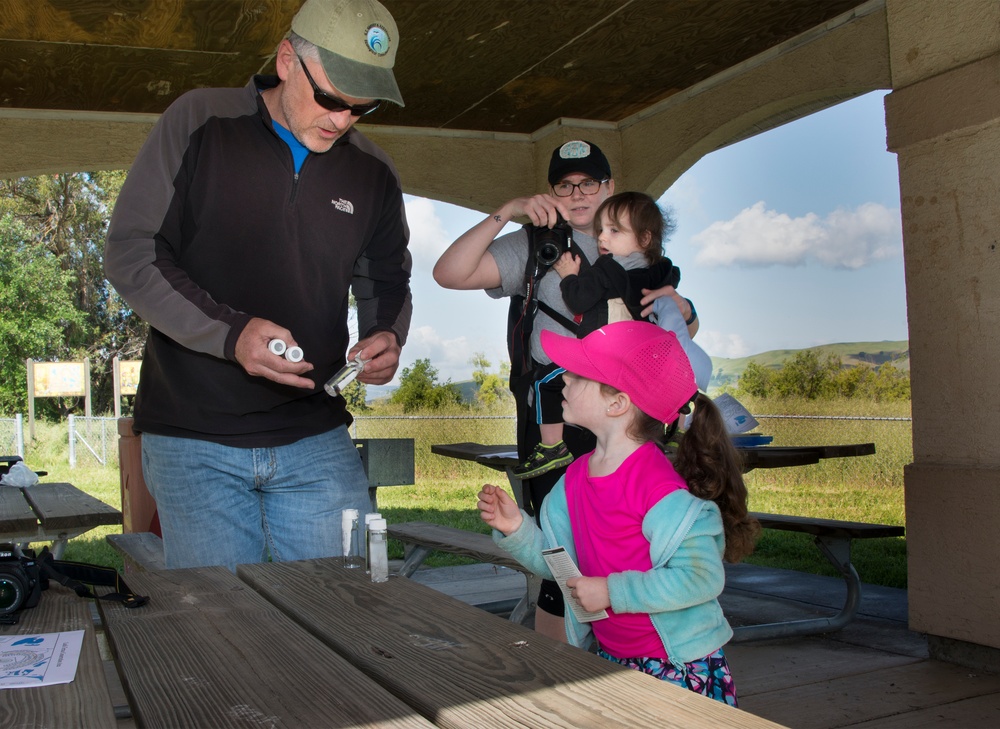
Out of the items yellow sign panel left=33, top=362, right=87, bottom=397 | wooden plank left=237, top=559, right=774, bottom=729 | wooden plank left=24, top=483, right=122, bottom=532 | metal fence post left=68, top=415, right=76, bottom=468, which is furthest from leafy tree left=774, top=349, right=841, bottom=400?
yellow sign panel left=33, top=362, right=87, bottom=397

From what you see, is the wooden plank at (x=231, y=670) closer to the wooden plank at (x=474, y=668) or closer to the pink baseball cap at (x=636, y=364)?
the wooden plank at (x=474, y=668)

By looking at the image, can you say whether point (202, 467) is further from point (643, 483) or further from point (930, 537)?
point (930, 537)

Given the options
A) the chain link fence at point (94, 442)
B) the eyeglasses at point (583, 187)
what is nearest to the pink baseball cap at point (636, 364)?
the eyeglasses at point (583, 187)

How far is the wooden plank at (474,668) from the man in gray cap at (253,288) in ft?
1.52

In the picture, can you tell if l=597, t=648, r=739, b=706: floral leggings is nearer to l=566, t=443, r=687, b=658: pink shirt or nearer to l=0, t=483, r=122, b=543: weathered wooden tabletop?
l=566, t=443, r=687, b=658: pink shirt

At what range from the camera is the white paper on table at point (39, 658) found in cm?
133

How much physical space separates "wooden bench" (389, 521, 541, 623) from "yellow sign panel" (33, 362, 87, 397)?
16362 mm

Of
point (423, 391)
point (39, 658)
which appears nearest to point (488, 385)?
point (423, 391)

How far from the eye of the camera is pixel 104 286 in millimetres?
27906

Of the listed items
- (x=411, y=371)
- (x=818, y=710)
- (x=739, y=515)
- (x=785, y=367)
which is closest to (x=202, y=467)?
(x=739, y=515)

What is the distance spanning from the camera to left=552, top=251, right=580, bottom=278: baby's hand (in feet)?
9.57

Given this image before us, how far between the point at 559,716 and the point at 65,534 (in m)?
4.35

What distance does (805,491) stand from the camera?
34.6 feet

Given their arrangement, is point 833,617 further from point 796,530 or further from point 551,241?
point 551,241
